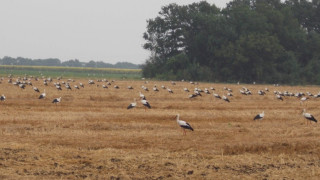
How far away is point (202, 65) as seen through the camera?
7606 cm

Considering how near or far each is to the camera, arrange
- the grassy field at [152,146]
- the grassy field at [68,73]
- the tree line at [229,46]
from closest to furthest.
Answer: the grassy field at [152,146]
the tree line at [229,46]
the grassy field at [68,73]

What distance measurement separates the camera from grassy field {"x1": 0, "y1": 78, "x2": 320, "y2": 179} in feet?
42.2

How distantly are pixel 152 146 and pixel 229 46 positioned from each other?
→ 56008 millimetres

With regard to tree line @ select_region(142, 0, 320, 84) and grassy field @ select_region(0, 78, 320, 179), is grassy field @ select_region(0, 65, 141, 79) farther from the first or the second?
grassy field @ select_region(0, 78, 320, 179)

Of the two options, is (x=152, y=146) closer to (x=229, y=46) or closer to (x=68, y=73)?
(x=229, y=46)

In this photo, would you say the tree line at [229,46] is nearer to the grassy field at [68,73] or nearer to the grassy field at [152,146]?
the grassy field at [68,73]

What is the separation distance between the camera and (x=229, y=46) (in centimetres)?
7088

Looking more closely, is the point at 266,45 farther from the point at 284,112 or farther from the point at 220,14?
the point at 284,112

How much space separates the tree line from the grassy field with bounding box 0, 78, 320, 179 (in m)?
46.3

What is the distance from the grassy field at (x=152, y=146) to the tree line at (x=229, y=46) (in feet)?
152

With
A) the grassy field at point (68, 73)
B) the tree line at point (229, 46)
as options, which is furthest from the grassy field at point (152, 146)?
the grassy field at point (68, 73)

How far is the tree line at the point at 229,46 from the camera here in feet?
235

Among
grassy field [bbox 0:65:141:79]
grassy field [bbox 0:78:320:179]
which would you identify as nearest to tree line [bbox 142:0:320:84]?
grassy field [bbox 0:65:141:79]

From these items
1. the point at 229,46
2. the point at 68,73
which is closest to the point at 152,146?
the point at 229,46
